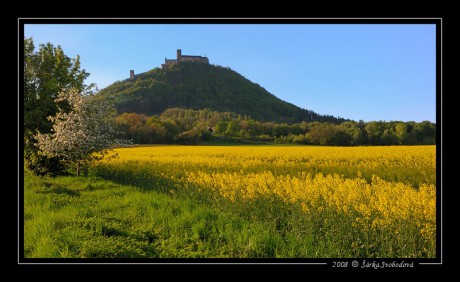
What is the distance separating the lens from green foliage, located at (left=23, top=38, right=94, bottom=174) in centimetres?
905

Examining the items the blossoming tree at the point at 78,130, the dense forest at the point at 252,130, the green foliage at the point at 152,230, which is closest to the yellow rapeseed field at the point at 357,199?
the green foliage at the point at 152,230

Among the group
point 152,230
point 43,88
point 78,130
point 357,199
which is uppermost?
point 43,88

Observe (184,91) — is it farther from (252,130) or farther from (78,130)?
(252,130)

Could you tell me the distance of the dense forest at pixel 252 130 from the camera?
1269cm

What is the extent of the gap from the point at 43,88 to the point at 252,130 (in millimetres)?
20240

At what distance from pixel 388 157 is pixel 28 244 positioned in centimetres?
1458

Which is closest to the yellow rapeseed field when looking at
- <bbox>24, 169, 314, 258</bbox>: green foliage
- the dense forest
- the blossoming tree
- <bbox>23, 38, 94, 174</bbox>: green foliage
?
<bbox>24, 169, 314, 258</bbox>: green foliage

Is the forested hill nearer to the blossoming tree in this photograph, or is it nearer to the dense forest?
the dense forest

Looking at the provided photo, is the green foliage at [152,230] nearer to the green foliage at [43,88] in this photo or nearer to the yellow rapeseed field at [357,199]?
the yellow rapeseed field at [357,199]

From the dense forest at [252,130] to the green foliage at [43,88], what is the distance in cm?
260

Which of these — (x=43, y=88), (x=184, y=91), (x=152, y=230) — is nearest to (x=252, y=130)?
(x=184, y=91)

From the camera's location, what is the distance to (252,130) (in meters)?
27.9
